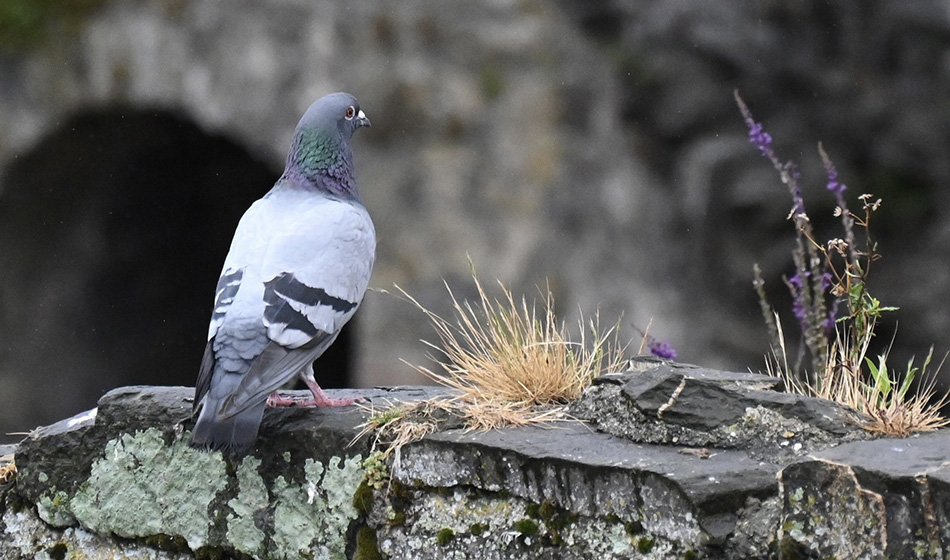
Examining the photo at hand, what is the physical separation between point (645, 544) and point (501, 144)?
17.1ft

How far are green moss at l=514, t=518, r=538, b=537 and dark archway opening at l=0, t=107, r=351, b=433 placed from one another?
5.83 m

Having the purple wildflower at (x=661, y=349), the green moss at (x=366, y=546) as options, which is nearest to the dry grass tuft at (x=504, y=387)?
the green moss at (x=366, y=546)

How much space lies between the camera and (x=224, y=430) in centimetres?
269

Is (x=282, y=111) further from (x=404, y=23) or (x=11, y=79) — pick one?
Result: (x=11, y=79)

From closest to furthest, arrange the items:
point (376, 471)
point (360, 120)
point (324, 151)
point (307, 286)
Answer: point (376, 471)
point (307, 286)
point (324, 151)
point (360, 120)

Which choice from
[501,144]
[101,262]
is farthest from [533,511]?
[101,262]

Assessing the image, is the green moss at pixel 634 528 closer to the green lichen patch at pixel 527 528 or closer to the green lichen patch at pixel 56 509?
the green lichen patch at pixel 527 528

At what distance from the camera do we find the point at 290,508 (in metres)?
2.77

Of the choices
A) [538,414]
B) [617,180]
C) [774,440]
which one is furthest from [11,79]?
[774,440]

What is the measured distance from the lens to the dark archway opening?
7.73 metres

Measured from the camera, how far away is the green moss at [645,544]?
2.29 meters

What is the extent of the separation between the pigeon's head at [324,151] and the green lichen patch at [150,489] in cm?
99

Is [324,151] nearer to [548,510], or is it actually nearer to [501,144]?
[548,510]

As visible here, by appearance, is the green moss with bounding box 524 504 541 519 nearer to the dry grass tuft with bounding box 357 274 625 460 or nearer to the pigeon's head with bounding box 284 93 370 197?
the dry grass tuft with bounding box 357 274 625 460
